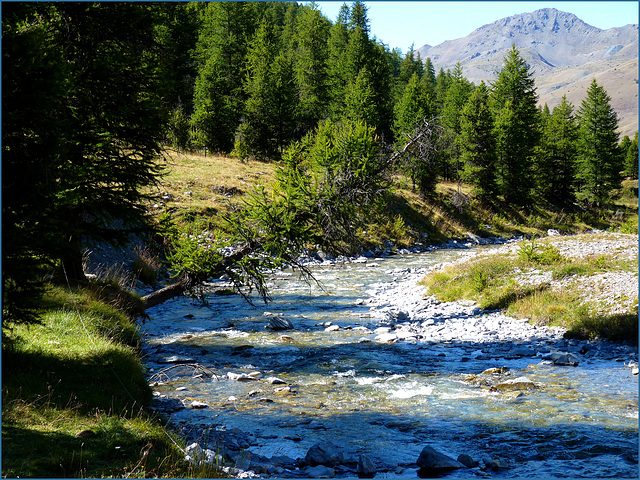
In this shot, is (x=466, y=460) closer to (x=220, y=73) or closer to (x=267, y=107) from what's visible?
(x=267, y=107)

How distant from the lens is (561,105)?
62.1m

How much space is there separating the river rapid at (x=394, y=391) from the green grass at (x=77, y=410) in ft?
2.31

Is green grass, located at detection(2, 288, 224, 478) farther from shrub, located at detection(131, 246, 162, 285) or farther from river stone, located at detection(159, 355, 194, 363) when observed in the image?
shrub, located at detection(131, 246, 162, 285)

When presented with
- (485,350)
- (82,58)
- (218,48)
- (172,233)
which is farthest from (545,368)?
(218,48)

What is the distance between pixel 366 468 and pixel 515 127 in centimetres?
4951

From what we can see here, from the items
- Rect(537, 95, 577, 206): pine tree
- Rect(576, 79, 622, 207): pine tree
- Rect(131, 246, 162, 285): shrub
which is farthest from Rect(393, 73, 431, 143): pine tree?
Rect(131, 246, 162, 285): shrub

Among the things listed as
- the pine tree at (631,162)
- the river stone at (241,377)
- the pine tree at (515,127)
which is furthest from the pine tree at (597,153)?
the river stone at (241,377)

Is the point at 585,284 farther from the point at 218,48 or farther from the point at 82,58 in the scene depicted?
the point at 218,48

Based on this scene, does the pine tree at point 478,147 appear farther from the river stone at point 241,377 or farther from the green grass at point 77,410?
the green grass at point 77,410

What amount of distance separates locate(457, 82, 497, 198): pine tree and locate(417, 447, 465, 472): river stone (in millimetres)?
44307

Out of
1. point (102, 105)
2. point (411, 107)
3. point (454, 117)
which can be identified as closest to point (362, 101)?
point (411, 107)

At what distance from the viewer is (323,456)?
20.7ft

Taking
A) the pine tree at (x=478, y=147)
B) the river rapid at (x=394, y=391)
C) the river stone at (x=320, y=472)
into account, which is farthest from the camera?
the pine tree at (x=478, y=147)

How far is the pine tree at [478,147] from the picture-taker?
46.9 m
